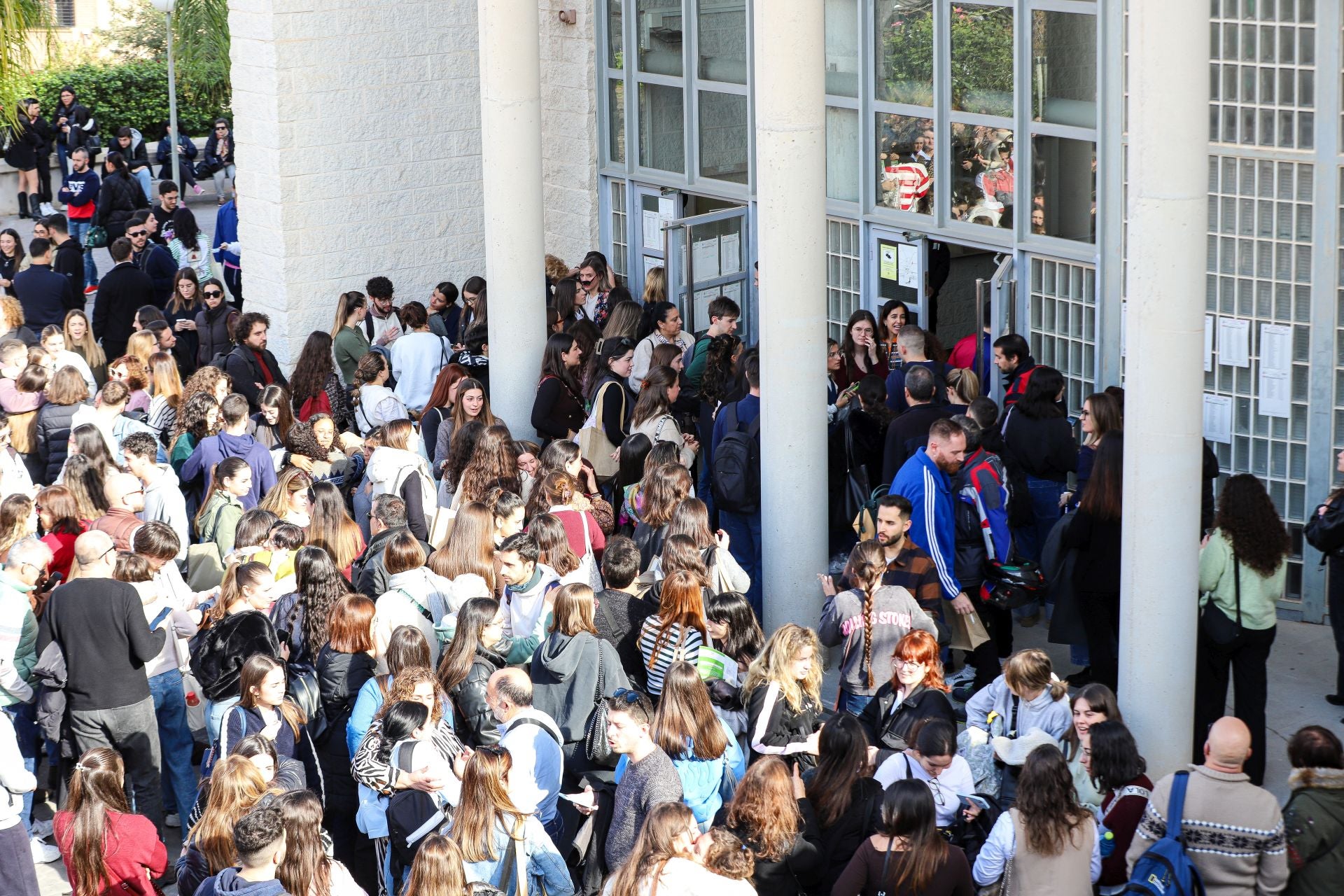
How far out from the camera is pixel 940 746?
6.49 metres

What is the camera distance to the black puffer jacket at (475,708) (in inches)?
283

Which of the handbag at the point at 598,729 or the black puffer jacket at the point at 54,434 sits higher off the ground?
the black puffer jacket at the point at 54,434

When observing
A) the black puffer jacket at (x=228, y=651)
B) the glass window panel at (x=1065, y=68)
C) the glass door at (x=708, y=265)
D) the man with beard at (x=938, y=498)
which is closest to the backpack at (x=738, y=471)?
the man with beard at (x=938, y=498)

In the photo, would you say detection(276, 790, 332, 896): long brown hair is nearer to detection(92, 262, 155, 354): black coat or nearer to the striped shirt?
the striped shirt

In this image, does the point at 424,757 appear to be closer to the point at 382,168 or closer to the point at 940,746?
the point at 940,746

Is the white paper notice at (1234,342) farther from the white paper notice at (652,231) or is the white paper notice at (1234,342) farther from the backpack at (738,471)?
the white paper notice at (652,231)

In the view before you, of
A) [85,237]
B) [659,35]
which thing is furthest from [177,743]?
[85,237]

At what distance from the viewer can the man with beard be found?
890 cm

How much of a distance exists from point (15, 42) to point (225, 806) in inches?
356

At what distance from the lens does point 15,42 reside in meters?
13.0

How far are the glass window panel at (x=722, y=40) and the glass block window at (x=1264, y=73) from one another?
5.05m

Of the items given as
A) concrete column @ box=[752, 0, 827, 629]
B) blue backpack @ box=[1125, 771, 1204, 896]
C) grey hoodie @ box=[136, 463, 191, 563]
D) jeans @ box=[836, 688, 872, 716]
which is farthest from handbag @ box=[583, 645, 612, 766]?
grey hoodie @ box=[136, 463, 191, 563]

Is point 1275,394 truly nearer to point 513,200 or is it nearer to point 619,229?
point 513,200

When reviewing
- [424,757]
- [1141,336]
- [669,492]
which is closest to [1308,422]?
[1141,336]
